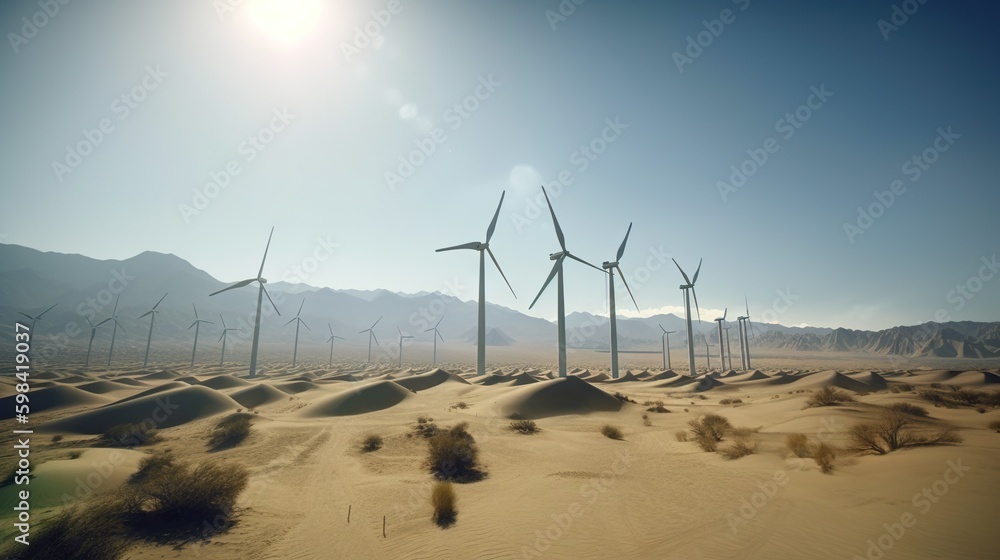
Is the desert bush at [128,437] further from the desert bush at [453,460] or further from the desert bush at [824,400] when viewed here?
the desert bush at [824,400]

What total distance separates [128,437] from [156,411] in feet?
24.3

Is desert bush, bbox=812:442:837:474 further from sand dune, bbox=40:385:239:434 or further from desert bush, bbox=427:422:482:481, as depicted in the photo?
sand dune, bbox=40:385:239:434

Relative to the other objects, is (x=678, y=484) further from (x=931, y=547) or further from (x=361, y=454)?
(x=361, y=454)

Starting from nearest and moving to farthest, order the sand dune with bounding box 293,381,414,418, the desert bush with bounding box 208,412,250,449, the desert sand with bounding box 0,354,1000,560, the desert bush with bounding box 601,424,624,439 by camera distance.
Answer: the desert sand with bounding box 0,354,1000,560, the desert bush with bounding box 208,412,250,449, the desert bush with bounding box 601,424,624,439, the sand dune with bounding box 293,381,414,418

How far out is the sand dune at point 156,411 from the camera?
28469 millimetres

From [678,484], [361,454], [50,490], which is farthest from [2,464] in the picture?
[678,484]

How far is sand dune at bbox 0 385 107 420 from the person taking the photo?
35797 mm

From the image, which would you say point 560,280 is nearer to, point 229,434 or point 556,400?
point 556,400

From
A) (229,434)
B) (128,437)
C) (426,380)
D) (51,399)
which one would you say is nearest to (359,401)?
(229,434)

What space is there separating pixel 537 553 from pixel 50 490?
1695 centimetres

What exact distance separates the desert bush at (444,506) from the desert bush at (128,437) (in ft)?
80.1

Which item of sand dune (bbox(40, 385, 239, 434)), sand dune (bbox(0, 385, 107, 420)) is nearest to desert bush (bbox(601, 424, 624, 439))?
sand dune (bbox(40, 385, 239, 434))

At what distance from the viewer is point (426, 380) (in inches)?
2251

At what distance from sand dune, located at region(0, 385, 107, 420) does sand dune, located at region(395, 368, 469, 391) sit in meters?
32.5
